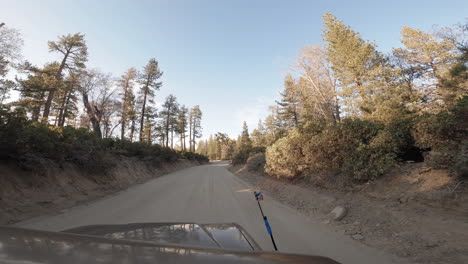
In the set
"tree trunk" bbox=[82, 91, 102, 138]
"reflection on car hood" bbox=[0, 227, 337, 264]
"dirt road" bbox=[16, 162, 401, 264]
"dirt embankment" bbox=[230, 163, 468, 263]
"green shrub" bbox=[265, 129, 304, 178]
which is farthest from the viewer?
"tree trunk" bbox=[82, 91, 102, 138]

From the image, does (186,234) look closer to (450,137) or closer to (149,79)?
(450,137)

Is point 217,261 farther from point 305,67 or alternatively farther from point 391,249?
point 305,67

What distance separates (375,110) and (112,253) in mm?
13218

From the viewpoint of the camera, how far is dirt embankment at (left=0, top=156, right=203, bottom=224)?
570cm

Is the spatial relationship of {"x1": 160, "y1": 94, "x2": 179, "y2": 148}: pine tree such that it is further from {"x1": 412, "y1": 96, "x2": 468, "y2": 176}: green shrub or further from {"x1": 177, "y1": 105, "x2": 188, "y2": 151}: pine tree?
{"x1": 412, "y1": 96, "x2": 468, "y2": 176}: green shrub

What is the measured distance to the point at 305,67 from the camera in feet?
64.6

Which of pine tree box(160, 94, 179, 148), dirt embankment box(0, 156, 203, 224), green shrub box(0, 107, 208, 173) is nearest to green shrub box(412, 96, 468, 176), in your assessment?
dirt embankment box(0, 156, 203, 224)

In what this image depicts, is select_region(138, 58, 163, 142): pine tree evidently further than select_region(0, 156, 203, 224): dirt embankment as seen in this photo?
Yes

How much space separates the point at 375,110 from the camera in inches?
436

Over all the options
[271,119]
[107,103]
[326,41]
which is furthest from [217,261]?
[271,119]

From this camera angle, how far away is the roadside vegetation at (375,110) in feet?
17.8

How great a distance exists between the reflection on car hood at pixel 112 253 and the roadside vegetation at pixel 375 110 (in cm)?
550

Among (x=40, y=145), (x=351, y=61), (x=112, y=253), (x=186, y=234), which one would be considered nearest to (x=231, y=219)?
(x=186, y=234)

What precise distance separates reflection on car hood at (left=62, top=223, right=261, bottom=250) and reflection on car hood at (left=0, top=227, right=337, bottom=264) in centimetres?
111
